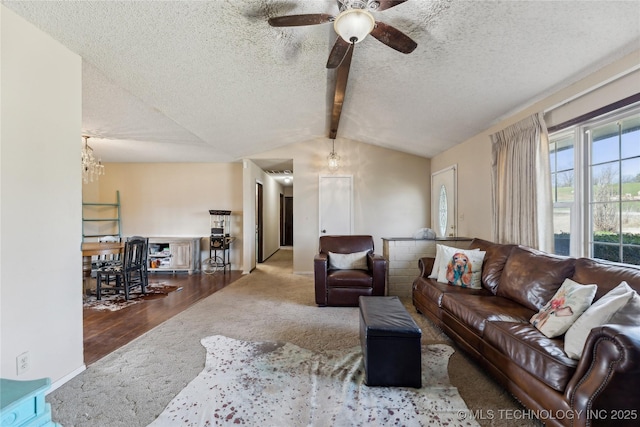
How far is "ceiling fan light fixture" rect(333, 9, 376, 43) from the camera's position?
1582mm

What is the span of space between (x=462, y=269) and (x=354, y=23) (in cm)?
252

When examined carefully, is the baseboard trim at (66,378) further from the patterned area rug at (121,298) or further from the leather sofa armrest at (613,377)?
the leather sofa armrest at (613,377)

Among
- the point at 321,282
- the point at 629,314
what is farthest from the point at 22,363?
the point at 629,314

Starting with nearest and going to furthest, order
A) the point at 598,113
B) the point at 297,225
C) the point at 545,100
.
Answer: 1. the point at 598,113
2. the point at 545,100
3. the point at 297,225

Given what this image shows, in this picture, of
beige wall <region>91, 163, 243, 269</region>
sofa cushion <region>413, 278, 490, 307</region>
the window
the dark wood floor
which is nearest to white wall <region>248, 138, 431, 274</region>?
beige wall <region>91, 163, 243, 269</region>

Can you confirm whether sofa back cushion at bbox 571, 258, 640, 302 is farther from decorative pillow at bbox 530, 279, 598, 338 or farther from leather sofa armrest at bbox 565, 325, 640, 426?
leather sofa armrest at bbox 565, 325, 640, 426

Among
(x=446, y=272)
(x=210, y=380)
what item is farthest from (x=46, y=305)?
(x=446, y=272)

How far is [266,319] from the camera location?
125 inches

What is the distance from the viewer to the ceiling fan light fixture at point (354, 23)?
5.19 feet

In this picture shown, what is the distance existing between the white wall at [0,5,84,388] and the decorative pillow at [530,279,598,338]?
324 centimetres

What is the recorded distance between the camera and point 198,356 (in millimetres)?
2326

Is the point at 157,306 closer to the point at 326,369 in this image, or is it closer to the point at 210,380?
the point at 210,380

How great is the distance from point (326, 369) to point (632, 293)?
188cm

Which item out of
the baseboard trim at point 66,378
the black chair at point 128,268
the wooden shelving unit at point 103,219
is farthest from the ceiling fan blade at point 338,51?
the wooden shelving unit at point 103,219
